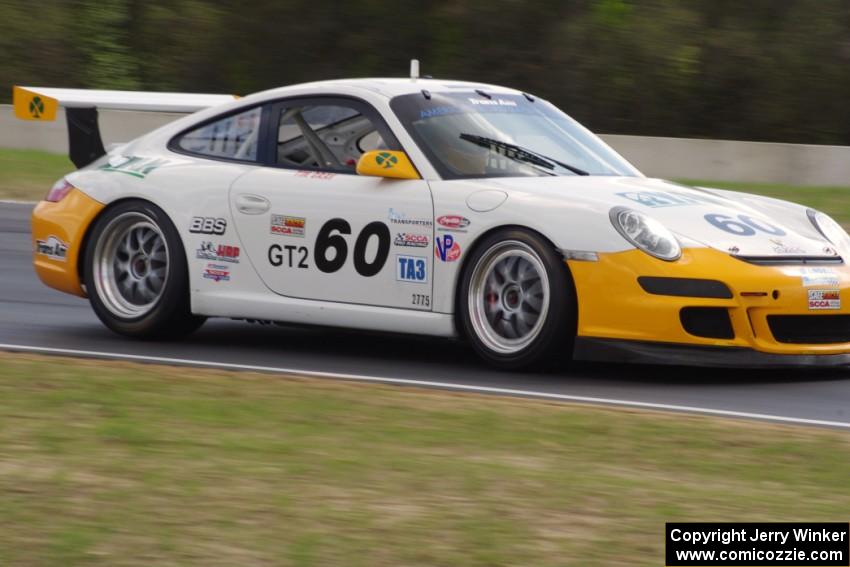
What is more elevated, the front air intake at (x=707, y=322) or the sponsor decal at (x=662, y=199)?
the sponsor decal at (x=662, y=199)

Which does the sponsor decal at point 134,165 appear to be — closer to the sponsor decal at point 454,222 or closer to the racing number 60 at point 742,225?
the sponsor decal at point 454,222

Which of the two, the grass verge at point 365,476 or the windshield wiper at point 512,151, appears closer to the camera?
the grass verge at point 365,476

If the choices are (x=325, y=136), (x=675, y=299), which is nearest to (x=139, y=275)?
(x=325, y=136)

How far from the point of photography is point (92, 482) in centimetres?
465

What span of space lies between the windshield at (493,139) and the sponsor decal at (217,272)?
1237mm

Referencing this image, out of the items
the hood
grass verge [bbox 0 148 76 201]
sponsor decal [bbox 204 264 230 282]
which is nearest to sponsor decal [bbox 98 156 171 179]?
sponsor decal [bbox 204 264 230 282]

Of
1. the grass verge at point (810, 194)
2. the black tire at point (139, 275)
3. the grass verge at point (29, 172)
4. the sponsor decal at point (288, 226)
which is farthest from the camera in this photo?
the grass verge at point (29, 172)

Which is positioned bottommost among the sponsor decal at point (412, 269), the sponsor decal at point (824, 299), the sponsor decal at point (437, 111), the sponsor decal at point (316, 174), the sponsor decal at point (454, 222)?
the sponsor decal at point (824, 299)

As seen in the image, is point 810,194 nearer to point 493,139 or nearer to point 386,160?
point 493,139

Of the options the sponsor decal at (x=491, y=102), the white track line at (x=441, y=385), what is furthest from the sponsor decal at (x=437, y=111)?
the white track line at (x=441, y=385)

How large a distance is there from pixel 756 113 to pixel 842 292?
16413 mm

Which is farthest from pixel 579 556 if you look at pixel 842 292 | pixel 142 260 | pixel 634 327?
pixel 142 260

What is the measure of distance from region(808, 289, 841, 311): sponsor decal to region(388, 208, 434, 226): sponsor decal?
1.82m

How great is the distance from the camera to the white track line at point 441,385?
6.27 meters
